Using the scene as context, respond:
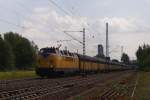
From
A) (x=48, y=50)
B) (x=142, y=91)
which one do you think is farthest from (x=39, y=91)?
(x=48, y=50)

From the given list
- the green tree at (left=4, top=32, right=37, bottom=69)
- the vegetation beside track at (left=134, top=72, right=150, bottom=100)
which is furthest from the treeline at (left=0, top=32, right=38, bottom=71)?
the vegetation beside track at (left=134, top=72, right=150, bottom=100)

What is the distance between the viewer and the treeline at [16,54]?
327 ft

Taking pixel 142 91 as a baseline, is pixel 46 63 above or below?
above

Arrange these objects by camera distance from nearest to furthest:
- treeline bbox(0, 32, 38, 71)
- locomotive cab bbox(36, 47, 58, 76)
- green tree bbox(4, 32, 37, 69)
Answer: locomotive cab bbox(36, 47, 58, 76)
treeline bbox(0, 32, 38, 71)
green tree bbox(4, 32, 37, 69)

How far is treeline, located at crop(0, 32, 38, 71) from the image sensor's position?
9969cm

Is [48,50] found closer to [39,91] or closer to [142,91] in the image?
[142,91]

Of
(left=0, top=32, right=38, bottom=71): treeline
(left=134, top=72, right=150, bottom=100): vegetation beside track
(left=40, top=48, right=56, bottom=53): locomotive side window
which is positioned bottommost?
(left=134, top=72, right=150, bottom=100): vegetation beside track

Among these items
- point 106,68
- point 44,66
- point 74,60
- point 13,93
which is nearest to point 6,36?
point 106,68

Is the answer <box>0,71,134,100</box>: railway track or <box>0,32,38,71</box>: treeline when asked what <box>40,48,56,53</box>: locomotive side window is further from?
<box>0,32,38,71</box>: treeline

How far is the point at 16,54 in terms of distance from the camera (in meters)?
120

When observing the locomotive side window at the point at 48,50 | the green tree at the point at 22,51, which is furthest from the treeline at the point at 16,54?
the locomotive side window at the point at 48,50

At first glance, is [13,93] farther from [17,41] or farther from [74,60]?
[17,41]

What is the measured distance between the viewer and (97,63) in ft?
249

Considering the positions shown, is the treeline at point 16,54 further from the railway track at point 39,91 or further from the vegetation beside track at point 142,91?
the railway track at point 39,91
